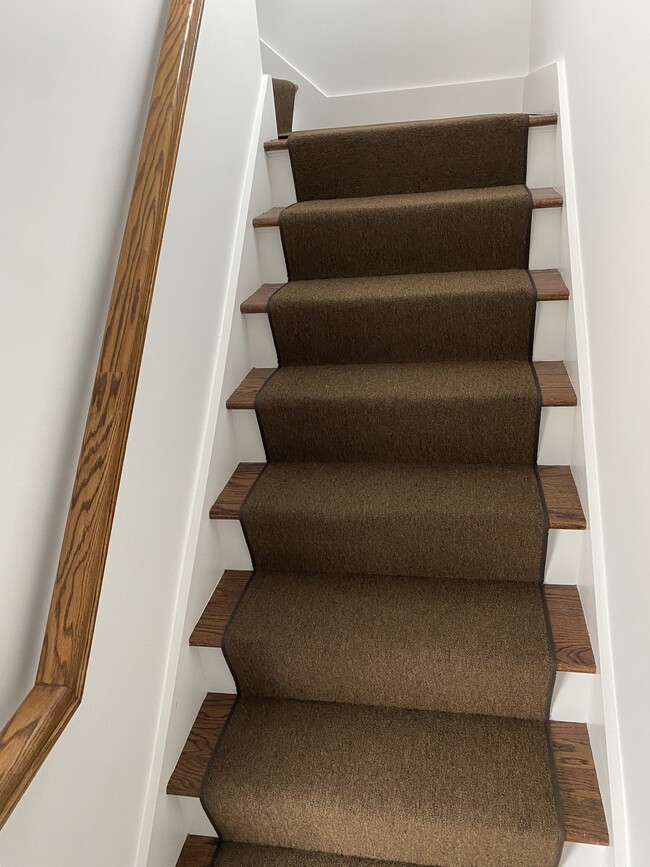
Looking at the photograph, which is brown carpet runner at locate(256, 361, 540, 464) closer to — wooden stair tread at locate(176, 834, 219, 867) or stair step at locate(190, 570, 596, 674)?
stair step at locate(190, 570, 596, 674)

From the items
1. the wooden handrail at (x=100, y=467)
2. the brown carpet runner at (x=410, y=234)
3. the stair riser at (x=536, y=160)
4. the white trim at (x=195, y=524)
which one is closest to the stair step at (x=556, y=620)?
the white trim at (x=195, y=524)

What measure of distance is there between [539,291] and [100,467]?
1.30 meters

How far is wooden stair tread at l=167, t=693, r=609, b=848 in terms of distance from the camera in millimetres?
1320

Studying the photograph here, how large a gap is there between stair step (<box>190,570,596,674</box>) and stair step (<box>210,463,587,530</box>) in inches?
7.2

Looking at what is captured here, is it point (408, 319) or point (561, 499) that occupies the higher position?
point (408, 319)

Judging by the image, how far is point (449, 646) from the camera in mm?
1555

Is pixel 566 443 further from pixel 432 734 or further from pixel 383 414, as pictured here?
pixel 432 734

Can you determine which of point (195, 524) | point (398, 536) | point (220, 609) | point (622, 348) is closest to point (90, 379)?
point (195, 524)

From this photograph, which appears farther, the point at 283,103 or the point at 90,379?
the point at 283,103

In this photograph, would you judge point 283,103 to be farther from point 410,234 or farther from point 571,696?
point 571,696

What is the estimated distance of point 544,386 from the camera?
70.5 inches

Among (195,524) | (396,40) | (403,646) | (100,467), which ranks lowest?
(403,646)

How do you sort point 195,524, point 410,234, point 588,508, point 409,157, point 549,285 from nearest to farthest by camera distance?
point 588,508
point 195,524
point 549,285
point 410,234
point 409,157

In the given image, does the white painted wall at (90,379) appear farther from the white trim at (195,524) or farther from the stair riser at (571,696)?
the stair riser at (571,696)
